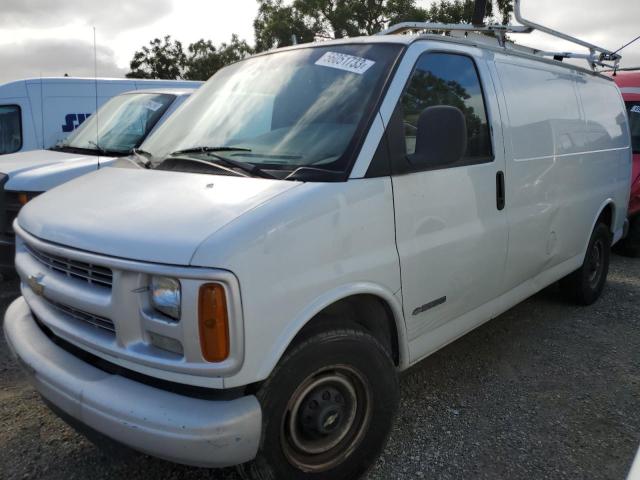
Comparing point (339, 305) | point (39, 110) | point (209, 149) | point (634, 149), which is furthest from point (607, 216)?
point (39, 110)

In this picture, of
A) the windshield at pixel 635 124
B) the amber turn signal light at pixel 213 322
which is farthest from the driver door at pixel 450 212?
the windshield at pixel 635 124

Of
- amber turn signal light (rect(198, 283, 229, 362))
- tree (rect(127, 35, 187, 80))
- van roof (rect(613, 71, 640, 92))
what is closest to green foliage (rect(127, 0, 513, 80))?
tree (rect(127, 35, 187, 80))

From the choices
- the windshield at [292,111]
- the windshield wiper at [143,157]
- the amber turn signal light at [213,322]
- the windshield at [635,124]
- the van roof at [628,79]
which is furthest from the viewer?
the van roof at [628,79]

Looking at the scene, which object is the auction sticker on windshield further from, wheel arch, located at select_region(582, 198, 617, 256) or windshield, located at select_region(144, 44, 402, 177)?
wheel arch, located at select_region(582, 198, 617, 256)

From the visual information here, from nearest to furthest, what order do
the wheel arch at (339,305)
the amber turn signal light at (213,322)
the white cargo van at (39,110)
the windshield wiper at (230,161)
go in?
the amber turn signal light at (213,322) → the wheel arch at (339,305) → the windshield wiper at (230,161) → the white cargo van at (39,110)

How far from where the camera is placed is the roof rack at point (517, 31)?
12.4 feet

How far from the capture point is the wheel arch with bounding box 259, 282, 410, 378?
210 cm

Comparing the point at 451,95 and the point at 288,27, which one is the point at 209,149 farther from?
the point at 288,27

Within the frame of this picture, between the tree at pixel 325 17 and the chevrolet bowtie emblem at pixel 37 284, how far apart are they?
25.5 m

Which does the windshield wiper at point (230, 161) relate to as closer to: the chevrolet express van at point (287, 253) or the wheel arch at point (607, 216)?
the chevrolet express van at point (287, 253)

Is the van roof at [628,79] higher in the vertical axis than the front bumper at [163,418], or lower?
higher

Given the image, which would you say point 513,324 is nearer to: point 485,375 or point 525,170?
point 485,375

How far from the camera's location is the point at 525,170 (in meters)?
3.58

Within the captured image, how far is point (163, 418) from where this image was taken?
6.34 feet
